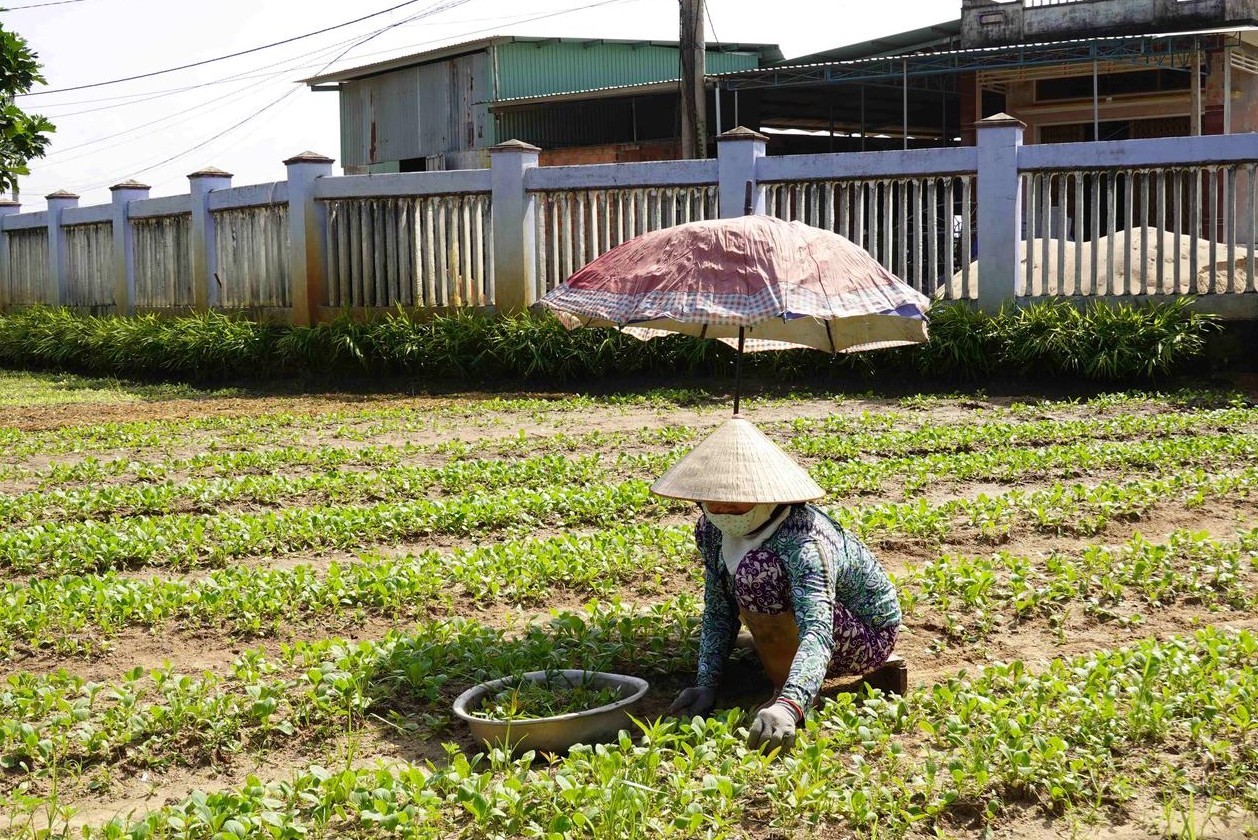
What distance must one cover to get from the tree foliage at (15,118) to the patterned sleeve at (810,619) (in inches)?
460

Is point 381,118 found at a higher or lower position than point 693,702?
higher

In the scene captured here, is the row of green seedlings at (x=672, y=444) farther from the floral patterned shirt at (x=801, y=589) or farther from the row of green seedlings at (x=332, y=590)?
the floral patterned shirt at (x=801, y=589)

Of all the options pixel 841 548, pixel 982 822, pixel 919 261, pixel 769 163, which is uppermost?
pixel 769 163

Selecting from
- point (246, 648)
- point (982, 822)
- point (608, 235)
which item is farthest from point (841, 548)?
point (608, 235)

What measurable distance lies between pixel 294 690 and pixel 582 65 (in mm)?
26122

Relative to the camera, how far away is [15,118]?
45.4 feet

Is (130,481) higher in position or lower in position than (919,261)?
lower

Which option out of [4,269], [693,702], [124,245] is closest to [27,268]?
[4,269]

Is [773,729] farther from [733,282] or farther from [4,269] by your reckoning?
[4,269]

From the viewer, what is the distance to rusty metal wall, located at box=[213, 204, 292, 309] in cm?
1845

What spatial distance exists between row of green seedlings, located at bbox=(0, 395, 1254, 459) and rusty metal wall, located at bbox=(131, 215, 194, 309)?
7.46 meters

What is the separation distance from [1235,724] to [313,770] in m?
2.77

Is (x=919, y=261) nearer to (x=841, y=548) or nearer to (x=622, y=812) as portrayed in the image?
(x=841, y=548)

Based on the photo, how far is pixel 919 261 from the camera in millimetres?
15031
